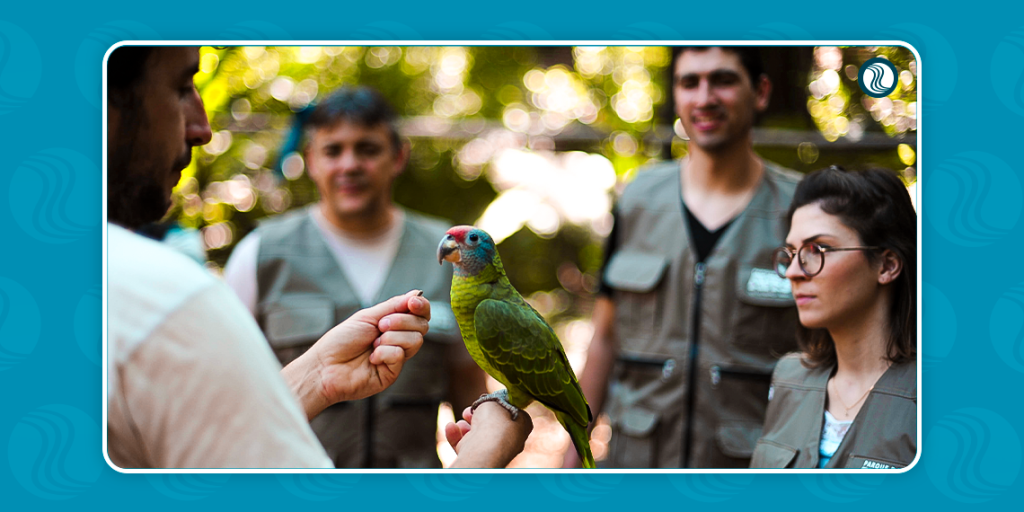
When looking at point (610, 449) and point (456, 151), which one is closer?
point (610, 449)

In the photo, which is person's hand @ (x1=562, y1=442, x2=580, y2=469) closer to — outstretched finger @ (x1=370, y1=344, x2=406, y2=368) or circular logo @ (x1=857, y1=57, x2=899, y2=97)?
outstretched finger @ (x1=370, y1=344, x2=406, y2=368)

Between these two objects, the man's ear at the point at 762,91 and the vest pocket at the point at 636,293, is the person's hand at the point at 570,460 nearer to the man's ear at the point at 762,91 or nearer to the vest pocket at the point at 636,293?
the vest pocket at the point at 636,293

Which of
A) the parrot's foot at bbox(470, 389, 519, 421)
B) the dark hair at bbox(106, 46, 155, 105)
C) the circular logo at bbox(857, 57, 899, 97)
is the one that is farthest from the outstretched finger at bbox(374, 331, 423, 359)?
the circular logo at bbox(857, 57, 899, 97)

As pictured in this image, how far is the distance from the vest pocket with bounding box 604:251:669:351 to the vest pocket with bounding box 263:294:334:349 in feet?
2.05

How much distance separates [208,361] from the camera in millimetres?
618

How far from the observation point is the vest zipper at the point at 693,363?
4.34 ft

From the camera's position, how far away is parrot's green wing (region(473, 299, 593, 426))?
2.60ft

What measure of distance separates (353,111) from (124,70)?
0.54 metres

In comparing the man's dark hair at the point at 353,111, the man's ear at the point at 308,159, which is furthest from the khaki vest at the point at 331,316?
the man's dark hair at the point at 353,111

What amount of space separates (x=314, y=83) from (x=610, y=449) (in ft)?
3.68

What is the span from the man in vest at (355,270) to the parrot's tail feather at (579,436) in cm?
29

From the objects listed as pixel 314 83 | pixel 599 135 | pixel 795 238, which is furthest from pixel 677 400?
pixel 314 83

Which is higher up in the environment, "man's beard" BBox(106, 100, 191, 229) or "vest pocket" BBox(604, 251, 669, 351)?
"man's beard" BBox(106, 100, 191, 229)
